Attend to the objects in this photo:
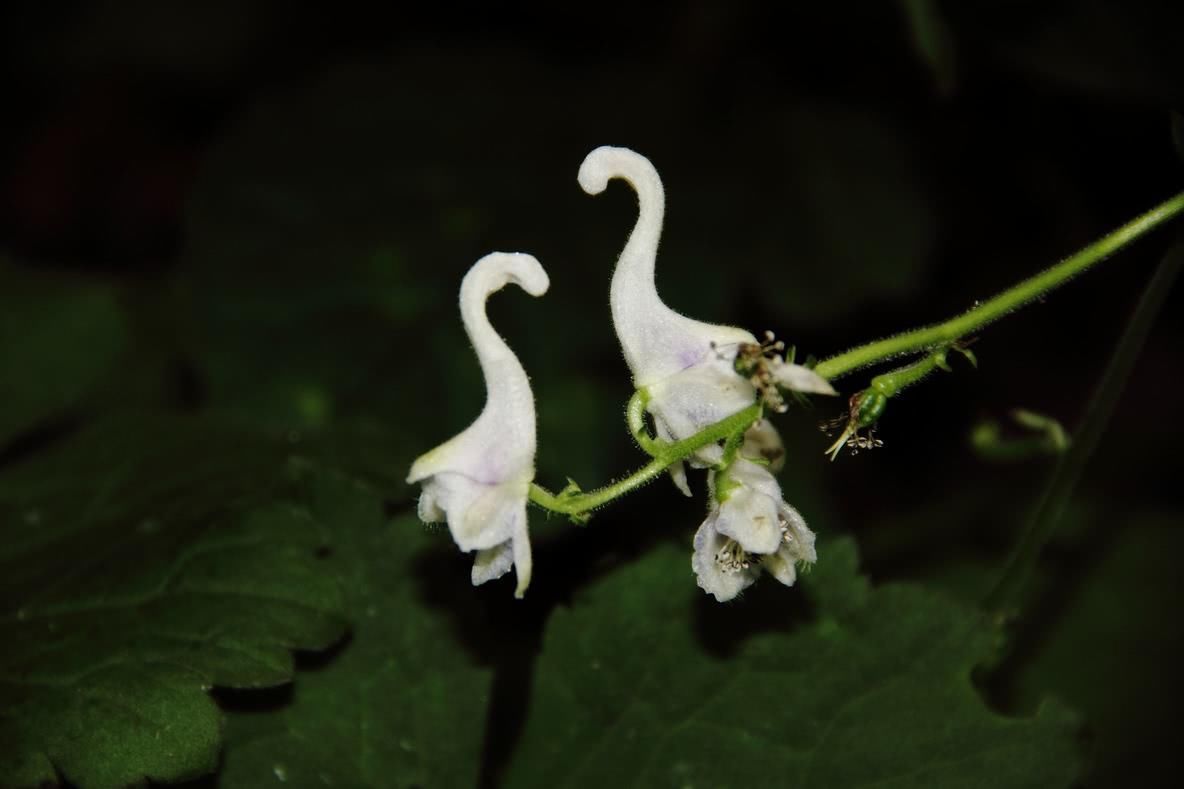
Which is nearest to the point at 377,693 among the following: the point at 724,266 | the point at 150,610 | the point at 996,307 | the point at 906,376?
the point at 150,610

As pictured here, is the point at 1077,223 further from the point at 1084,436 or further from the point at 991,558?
the point at 1084,436

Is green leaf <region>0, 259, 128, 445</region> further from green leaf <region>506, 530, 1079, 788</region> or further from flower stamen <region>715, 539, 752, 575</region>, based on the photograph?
flower stamen <region>715, 539, 752, 575</region>

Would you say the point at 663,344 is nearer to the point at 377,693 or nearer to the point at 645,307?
the point at 645,307

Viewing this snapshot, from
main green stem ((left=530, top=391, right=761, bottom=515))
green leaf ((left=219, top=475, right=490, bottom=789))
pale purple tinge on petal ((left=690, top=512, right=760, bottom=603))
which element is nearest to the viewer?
main green stem ((left=530, top=391, right=761, bottom=515))

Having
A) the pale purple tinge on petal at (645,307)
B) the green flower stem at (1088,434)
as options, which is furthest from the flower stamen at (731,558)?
the green flower stem at (1088,434)

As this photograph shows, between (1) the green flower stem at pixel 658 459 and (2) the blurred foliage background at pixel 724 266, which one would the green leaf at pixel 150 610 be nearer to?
(2) the blurred foliage background at pixel 724 266

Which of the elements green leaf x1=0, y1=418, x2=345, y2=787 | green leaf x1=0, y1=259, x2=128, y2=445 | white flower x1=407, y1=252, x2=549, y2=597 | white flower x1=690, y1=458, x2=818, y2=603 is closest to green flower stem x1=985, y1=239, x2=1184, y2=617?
white flower x1=690, y1=458, x2=818, y2=603
